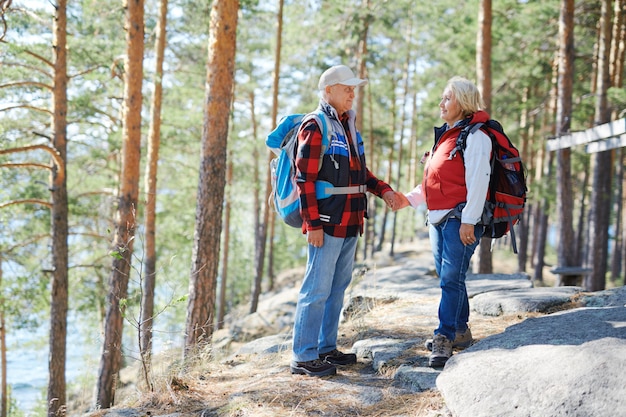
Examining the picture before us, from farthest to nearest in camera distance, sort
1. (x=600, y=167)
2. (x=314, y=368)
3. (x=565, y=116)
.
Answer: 1. (x=600, y=167)
2. (x=565, y=116)
3. (x=314, y=368)

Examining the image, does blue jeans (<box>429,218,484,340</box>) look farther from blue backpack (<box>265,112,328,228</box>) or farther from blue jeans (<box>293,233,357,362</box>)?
blue backpack (<box>265,112,328,228</box>)

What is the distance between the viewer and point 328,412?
3.25 metres

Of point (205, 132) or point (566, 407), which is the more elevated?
point (205, 132)

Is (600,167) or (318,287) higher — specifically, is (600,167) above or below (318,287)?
above

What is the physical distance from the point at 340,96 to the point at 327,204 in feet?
2.52

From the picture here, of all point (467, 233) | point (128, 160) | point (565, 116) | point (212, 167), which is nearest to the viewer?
point (467, 233)

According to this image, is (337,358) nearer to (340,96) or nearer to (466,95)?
(340,96)

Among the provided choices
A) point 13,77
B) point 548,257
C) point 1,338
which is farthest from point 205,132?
point 548,257

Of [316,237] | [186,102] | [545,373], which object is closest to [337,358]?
[316,237]

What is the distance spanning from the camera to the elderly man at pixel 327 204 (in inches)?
145

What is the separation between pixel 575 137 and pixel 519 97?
1040 cm

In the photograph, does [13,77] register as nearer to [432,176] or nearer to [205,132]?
[205,132]

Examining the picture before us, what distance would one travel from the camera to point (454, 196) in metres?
3.70

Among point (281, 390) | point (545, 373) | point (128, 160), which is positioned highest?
point (128, 160)
